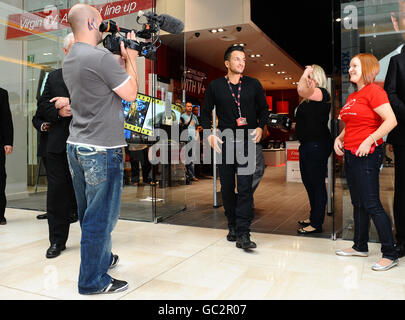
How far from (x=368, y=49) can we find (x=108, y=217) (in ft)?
7.52

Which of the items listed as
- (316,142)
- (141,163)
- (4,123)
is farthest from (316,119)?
(4,123)

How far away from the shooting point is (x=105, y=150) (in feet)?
5.63

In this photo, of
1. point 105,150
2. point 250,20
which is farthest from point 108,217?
point 250,20

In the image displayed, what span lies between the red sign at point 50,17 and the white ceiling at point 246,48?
0.60 m

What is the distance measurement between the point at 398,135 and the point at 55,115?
2341mm

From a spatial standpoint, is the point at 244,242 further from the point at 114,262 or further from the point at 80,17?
the point at 80,17

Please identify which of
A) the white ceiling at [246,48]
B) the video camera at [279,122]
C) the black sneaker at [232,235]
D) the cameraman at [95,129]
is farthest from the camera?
the white ceiling at [246,48]

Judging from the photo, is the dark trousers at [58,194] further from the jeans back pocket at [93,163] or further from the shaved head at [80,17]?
the shaved head at [80,17]

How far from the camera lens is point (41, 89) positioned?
457cm

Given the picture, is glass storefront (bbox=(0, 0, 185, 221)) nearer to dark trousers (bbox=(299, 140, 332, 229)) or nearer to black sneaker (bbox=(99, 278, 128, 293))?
dark trousers (bbox=(299, 140, 332, 229))

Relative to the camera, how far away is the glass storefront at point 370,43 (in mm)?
2684

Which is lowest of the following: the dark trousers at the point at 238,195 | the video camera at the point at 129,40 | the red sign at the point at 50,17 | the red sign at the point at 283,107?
the dark trousers at the point at 238,195

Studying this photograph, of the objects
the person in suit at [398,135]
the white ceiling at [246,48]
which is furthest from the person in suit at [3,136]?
the person in suit at [398,135]

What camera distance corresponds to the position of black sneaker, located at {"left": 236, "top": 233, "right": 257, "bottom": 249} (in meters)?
2.54
